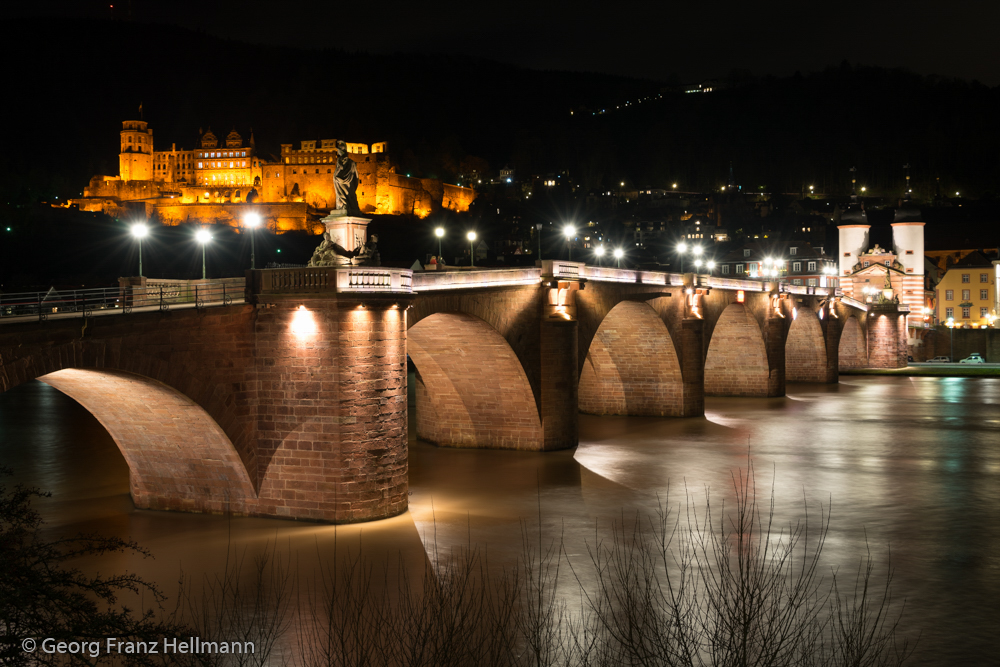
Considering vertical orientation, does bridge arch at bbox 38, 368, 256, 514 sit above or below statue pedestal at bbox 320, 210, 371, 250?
below

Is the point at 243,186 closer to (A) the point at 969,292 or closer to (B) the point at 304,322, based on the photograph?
(A) the point at 969,292

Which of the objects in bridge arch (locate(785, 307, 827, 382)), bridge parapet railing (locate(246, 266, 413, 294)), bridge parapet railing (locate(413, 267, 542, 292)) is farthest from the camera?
bridge arch (locate(785, 307, 827, 382))

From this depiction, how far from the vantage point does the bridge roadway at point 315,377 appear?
18.8m

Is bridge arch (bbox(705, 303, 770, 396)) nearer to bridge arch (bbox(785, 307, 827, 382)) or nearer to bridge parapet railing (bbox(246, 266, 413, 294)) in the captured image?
bridge arch (bbox(785, 307, 827, 382))

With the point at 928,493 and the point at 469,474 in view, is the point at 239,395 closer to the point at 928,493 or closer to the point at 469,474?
the point at 469,474

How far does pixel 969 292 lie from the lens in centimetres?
9362

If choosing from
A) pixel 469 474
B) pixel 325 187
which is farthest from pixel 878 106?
pixel 469 474

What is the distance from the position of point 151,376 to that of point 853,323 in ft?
216

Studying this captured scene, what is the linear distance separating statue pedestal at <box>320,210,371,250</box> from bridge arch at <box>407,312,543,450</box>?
692 cm

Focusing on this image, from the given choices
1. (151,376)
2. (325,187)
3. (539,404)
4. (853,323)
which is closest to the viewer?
(151,376)

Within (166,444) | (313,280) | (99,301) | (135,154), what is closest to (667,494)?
(313,280)

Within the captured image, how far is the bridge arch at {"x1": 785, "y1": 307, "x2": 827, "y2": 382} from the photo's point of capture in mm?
62188

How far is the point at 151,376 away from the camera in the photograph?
1858 centimetres

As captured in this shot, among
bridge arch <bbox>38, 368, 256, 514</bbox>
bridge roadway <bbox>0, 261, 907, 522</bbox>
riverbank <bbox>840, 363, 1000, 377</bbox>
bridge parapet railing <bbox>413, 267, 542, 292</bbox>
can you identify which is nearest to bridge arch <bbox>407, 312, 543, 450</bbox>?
bridge roadway <bbox>0, 261, 907, 522</bbox>
